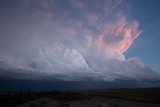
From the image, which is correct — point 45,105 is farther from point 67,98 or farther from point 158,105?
point 158,105

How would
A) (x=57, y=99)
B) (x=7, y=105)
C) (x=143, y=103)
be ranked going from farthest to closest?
(x=57, y=99)
(x=143, y=103)
(x=7, y=105)

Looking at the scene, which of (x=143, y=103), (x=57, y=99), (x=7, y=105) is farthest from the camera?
(x=57, y=99)

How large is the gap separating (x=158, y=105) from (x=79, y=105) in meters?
19.6

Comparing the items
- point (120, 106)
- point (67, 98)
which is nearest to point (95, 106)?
point (120, 106)

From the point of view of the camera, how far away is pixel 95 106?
51.1 m

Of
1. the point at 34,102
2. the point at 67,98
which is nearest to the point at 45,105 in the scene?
the point at 34,102

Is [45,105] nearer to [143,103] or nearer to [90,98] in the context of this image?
[90,98]

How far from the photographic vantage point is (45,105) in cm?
5128

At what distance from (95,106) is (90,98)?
6921 mm

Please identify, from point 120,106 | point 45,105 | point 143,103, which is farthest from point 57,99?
point 143,103

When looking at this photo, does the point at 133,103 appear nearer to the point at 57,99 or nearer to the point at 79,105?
the point at 79,105

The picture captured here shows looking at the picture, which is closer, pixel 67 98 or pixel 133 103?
pixel 133 103

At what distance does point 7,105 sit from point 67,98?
650 inches

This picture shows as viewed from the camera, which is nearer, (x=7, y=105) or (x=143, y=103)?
(x=7, y=105)
